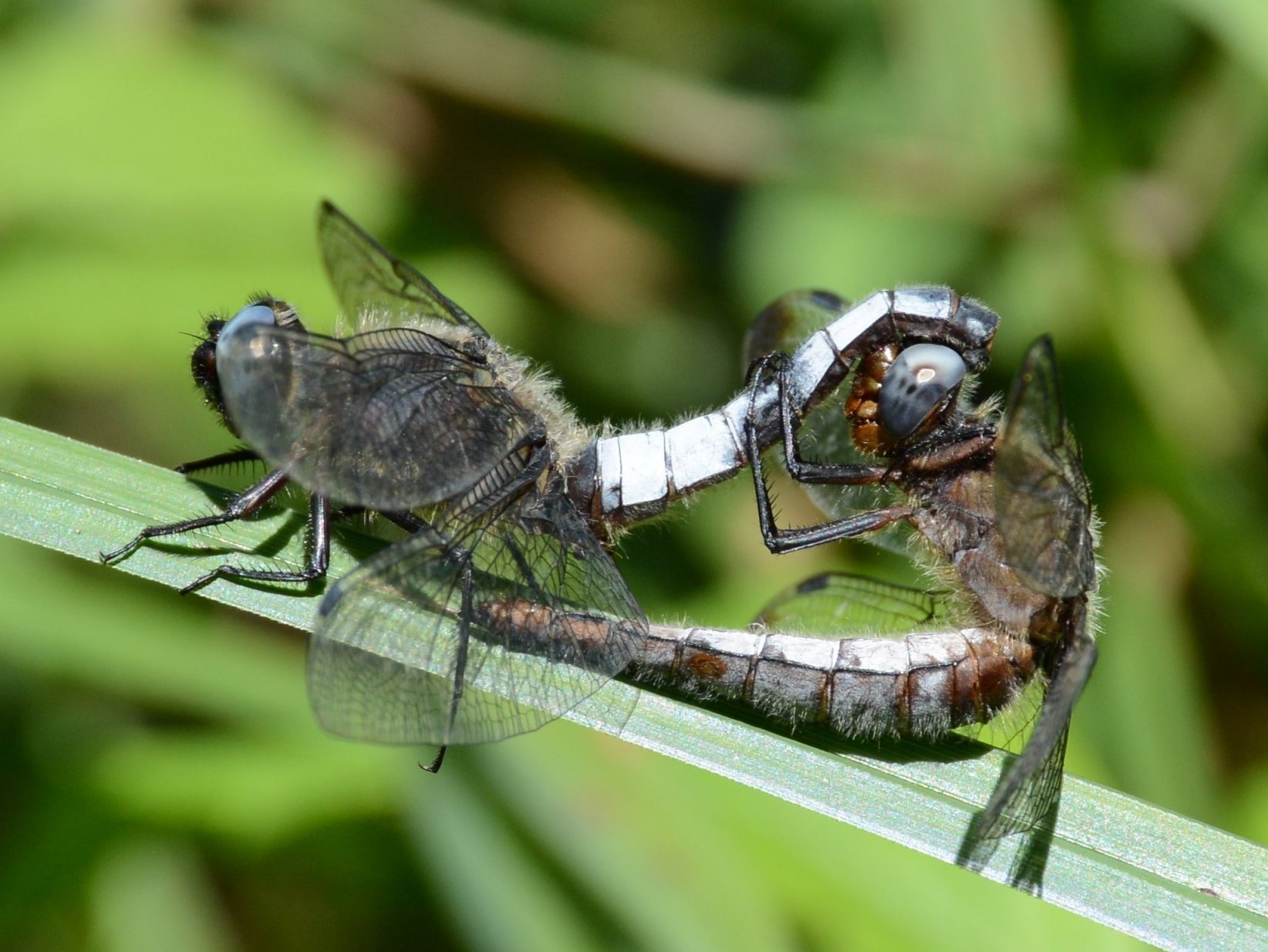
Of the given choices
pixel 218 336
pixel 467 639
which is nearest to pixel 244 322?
pixel 218 336

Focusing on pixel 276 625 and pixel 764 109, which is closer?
pixel 276 625

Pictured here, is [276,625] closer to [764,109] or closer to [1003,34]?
[764,109]

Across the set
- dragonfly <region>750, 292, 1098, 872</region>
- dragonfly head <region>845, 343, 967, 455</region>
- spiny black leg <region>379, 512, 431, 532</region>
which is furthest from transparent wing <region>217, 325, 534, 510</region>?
dragonfly head <region>845, 343, 967, 455</region>

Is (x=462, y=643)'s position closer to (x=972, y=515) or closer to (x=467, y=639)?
(x=467, y=639)

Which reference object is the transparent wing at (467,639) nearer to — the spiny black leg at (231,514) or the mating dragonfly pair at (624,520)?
the mating dragonfly pair at (624,520)

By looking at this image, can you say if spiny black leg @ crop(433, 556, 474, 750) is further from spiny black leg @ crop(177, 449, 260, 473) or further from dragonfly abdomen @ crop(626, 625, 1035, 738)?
spiny black leg @ crop(177, 449, 260, 473)

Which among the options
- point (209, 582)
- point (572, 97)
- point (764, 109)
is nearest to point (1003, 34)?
point (764, 109)
